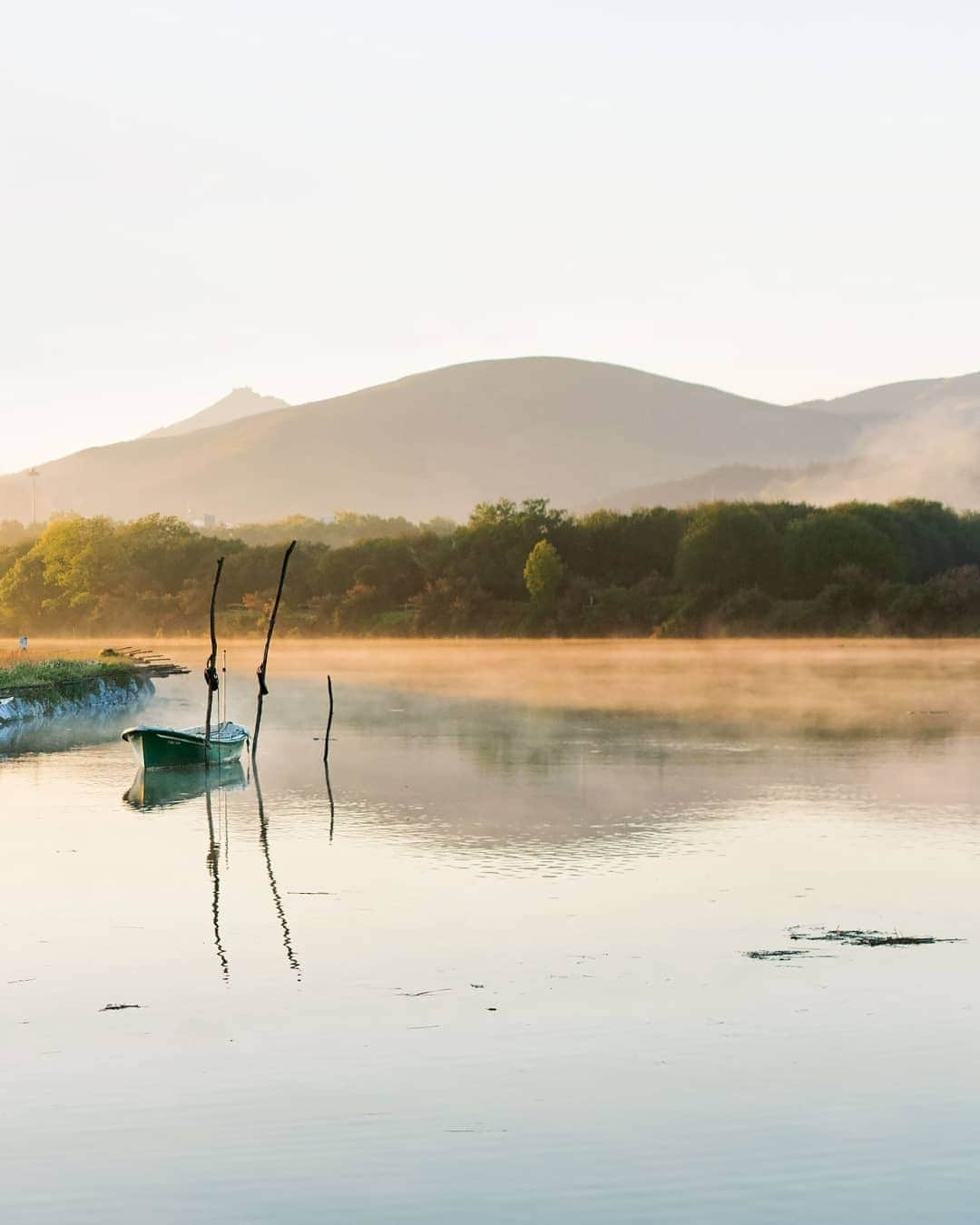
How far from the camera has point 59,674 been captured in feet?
195

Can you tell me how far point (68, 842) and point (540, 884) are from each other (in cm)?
765

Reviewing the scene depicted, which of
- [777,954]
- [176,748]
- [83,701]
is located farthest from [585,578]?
[777,954]

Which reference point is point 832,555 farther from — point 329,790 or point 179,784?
point 329,790

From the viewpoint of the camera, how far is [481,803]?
100 ft

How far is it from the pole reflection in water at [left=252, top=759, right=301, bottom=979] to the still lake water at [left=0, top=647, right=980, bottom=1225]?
8cm

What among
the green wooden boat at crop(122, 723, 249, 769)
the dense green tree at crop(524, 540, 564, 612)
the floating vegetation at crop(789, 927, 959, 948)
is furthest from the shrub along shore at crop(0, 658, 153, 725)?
the dense green tree at crop(524, 540, 564, 612)

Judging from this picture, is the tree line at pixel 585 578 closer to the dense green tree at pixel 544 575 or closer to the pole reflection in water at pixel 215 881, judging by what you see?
the dense green tree at pixel 544 575

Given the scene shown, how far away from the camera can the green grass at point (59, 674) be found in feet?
180

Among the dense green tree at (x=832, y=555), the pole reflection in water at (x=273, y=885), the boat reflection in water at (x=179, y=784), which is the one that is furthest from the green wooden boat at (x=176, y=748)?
the dense green tree at (x=832, y=555)

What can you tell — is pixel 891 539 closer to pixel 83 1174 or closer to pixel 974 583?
pixel 974 583

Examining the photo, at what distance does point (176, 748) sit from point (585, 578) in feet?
335

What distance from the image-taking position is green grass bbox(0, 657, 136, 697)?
180 ft

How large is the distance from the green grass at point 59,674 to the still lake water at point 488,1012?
24737 millimetres

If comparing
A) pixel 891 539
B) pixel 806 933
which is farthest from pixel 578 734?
pixel 891 539
